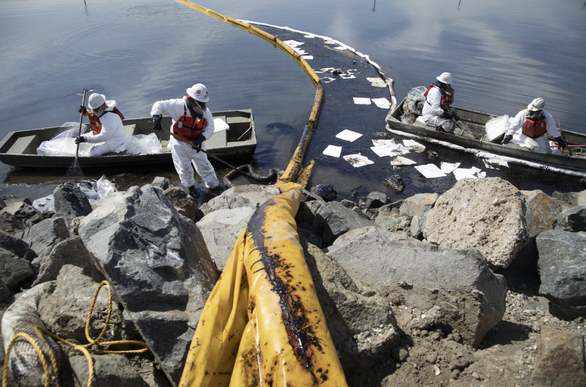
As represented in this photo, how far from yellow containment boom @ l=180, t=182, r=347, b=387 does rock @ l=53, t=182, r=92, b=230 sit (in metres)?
3.91

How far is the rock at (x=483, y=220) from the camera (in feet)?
12.3

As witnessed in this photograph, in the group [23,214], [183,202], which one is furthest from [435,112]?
[23,214]

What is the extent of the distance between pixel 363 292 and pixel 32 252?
13.7 ft

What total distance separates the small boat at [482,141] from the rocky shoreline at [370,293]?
453 centimetres

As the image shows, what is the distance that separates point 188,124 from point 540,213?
20.1 ft

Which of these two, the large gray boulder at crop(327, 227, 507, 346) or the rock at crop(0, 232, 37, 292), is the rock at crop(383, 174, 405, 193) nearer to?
the large gray boulder at crop(327, 227, 507, 346)

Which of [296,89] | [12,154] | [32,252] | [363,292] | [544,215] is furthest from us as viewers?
[296,89]

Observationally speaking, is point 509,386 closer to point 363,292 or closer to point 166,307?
point 363,292

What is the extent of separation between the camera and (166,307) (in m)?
2.62

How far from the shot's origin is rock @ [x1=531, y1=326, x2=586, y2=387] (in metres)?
2.32

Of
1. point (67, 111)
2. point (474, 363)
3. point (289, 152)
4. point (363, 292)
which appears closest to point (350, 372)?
point (363, 292)

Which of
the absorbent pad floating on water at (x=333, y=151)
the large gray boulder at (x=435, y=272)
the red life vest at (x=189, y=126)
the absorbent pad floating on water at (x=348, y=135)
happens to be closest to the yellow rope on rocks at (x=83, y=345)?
the large gray boulder at (x=435, y=272)

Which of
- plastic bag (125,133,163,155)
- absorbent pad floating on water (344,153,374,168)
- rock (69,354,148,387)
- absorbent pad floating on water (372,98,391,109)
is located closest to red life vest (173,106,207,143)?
plastic bag (125,133,163,155)

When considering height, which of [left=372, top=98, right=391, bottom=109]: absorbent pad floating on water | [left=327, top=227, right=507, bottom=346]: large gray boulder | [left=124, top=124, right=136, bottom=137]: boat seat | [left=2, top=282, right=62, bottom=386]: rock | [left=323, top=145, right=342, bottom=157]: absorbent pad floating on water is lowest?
[left=323, top=145, right=342, bottom=157]: absorbent pad floating on water
